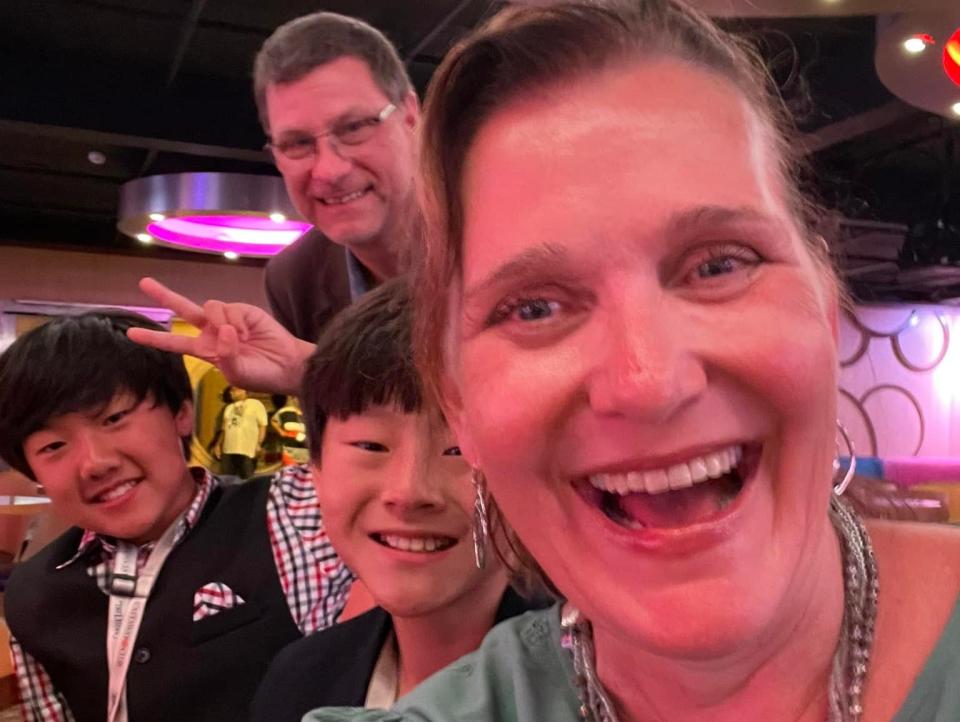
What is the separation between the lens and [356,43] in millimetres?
2156

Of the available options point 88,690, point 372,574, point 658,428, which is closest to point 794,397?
point 658,428

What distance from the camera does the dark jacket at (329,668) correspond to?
132 centimetres

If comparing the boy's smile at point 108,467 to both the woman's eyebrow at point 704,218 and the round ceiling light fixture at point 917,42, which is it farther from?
the round ceiling light fixture at point 917,42

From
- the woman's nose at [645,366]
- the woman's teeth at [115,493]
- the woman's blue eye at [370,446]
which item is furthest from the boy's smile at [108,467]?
the woman's nose at [645,366]

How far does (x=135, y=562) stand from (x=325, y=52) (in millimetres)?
1224

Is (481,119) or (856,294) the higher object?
(481,119)

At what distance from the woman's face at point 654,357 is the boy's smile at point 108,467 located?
129 cm

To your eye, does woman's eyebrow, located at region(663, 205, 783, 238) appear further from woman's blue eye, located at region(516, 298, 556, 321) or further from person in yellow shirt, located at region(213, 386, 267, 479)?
person in yellow shirt, located at region(213, 386, 267, 479)

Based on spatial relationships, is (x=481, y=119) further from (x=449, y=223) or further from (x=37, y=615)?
(x=37, y=615)

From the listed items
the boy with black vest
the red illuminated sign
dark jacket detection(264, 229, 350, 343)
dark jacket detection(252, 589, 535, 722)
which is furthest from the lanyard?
the red illuminated sign

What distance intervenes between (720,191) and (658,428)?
212 millimetres

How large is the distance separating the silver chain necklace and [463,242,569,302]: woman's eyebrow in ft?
1.27

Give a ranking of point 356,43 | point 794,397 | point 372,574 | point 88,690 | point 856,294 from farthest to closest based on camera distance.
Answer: point 356,43 → point 88,690 → point 372,574 → point 856,294 → point 794,397

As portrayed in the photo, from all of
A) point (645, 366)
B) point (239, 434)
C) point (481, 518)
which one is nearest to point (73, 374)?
point (481, 518)
